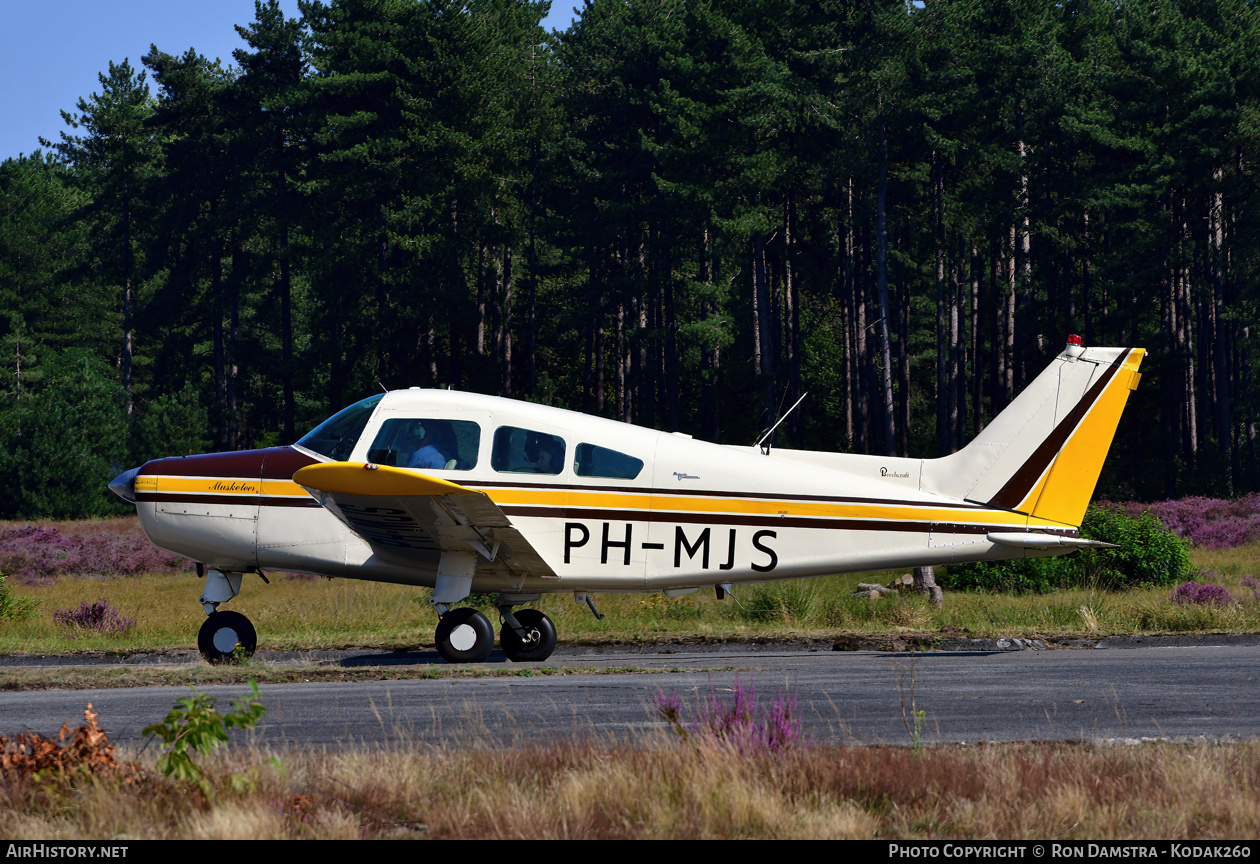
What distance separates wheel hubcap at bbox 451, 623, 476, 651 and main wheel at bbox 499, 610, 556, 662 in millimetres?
584

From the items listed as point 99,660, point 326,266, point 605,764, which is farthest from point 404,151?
point 605,764

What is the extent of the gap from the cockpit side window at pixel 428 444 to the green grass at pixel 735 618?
361cm

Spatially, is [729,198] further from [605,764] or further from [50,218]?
[50,218]

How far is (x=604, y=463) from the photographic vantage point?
41.5 feet

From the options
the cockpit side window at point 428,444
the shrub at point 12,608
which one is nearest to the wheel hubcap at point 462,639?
the cockpit side window at point 428,444

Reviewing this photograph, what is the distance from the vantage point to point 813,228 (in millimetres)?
65312

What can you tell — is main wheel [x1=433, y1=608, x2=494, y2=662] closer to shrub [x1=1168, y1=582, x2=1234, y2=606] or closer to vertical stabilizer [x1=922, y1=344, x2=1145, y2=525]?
vertical stabilizer [x1=922, y1=344, x2=1145, y2=525]

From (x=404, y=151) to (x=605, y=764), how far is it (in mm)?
50628

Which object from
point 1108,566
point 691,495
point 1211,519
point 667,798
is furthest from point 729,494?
point 1211,519

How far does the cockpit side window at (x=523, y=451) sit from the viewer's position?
12727mm

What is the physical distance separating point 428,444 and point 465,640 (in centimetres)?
215

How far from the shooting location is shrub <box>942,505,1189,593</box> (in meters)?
21.7

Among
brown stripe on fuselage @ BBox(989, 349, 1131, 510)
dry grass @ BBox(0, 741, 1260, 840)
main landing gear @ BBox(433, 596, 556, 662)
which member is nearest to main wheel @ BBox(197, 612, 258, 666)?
main landing gear @ BBox(433, 596, 556, 662)

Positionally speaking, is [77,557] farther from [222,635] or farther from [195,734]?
[195,734]
